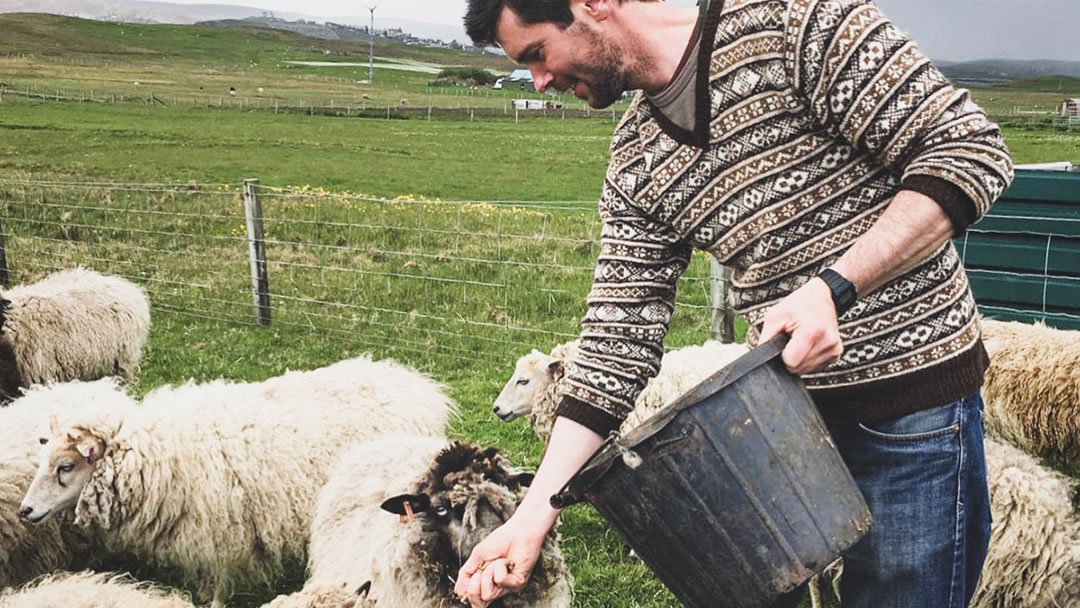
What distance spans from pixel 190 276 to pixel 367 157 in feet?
62.9

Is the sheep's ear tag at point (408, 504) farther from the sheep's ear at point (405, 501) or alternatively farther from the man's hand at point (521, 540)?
the man's hand at point (521, 540)

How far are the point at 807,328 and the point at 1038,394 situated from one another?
13.7ft

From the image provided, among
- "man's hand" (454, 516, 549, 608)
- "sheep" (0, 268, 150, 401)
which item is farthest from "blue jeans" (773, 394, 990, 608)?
"sheep" (0, 268, 150, 401)

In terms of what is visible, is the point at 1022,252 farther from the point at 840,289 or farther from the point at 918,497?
the point at 840,289

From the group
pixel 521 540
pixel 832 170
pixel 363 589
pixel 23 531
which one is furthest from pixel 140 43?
pixel 832 170

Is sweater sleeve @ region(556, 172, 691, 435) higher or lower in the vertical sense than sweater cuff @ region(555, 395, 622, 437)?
higher

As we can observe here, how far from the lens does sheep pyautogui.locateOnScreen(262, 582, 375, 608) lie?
312 cm

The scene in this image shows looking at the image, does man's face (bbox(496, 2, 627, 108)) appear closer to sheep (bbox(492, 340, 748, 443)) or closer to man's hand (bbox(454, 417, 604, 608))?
man's hand (bbox(454, 417, 604, 608))

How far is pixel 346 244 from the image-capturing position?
11859mm

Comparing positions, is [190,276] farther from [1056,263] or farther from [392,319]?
[1056,263]

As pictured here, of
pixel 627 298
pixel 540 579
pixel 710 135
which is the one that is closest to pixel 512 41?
pixel 710 135

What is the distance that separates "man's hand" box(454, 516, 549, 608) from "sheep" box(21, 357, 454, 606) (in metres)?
3.08

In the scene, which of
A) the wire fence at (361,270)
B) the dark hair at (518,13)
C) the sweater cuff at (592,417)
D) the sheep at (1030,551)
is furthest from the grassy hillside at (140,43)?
the sweater cuff at (592,417)

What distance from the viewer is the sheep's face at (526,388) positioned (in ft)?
19.6
